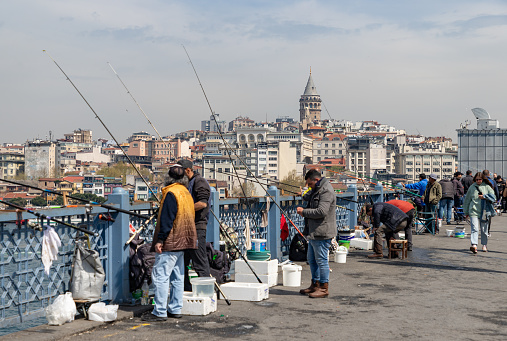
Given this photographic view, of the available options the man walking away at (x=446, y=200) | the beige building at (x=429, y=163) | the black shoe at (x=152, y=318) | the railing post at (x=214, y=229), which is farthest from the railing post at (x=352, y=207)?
the beige building at (x=429, y=163)

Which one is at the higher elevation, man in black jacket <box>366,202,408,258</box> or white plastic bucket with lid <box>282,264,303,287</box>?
man in black jacket <box>366,202,408,258</box>

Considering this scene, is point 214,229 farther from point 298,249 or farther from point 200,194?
point 298,249

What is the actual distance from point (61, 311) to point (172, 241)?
113cm

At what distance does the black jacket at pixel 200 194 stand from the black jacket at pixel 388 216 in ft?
17.0

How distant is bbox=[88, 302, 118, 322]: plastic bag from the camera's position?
6383 millimetres

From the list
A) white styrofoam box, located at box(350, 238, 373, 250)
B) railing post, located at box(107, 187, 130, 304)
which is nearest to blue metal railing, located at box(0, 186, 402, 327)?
railing post, located at box(107, 187, 130, 304)

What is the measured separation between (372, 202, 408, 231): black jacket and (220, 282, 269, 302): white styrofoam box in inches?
180

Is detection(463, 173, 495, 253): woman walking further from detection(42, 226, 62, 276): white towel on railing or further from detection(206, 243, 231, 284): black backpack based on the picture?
detection(42, 226, 62, 276): white towel on railing

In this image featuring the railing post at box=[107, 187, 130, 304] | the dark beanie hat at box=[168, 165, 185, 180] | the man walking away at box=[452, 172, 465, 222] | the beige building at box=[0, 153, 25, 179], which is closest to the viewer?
the dark beanie hat at box=[168, 165, 185, 180]

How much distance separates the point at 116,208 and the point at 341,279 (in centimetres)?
352

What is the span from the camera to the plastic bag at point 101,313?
20.9 feet

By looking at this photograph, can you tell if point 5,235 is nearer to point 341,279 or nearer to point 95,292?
point 95,292

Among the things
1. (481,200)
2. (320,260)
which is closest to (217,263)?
(320,260)

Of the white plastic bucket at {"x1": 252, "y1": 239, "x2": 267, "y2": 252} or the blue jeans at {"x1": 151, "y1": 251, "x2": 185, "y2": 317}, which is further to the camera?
the white plastic bucket at {"x1": 252, "y1": 239, "x2": 267, "y2": 252}
